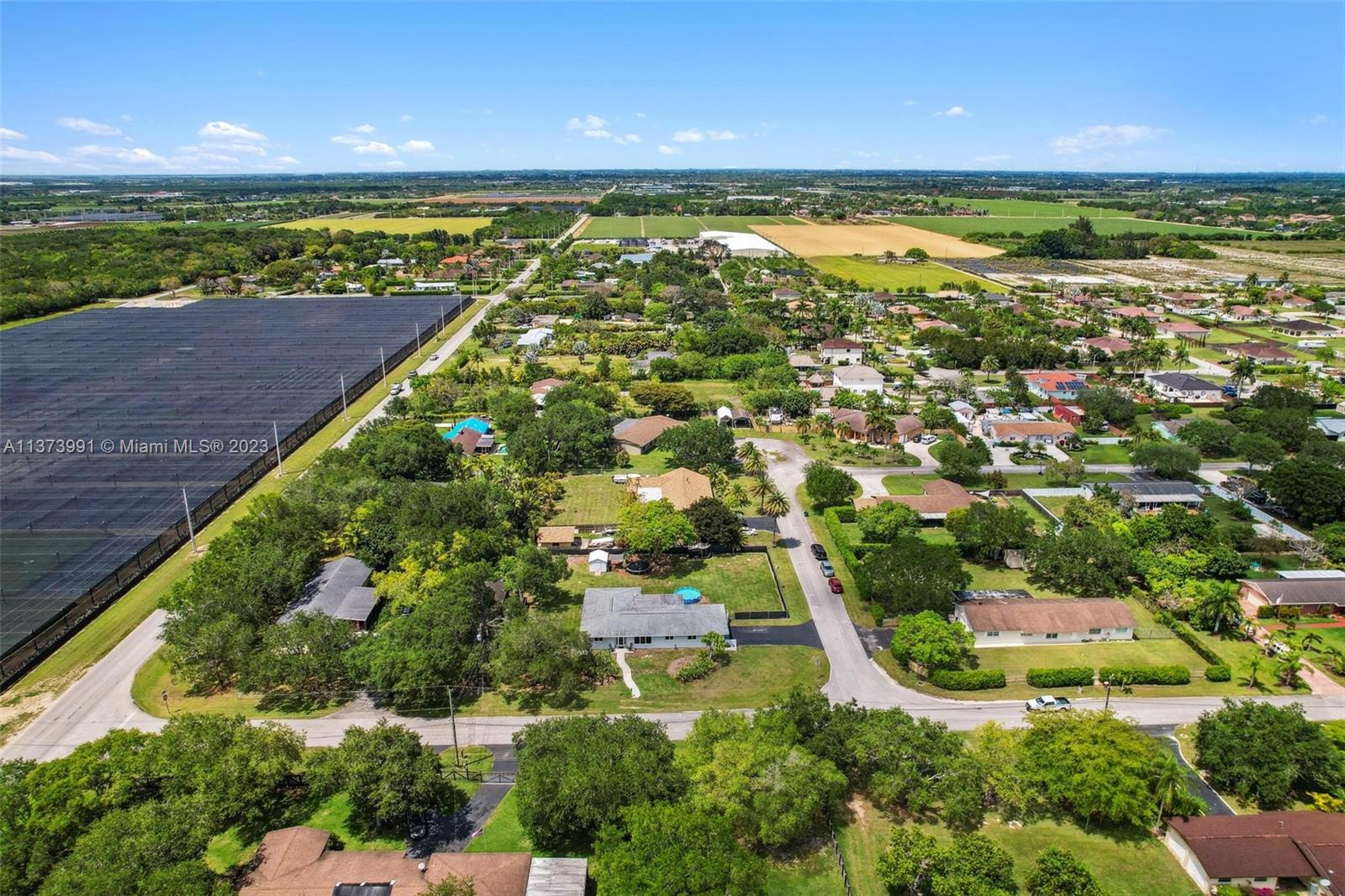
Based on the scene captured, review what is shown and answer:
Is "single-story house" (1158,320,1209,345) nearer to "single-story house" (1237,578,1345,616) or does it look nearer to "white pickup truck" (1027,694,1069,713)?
"single-story house" (1237,578,1345,616)

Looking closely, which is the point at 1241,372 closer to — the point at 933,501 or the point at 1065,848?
the point at 933,501

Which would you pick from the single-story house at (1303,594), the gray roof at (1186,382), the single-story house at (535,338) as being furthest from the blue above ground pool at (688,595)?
the gray roof at (1186,382)

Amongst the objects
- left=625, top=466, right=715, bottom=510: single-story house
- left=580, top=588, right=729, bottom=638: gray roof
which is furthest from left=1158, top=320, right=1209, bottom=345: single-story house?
left=580, top=588, right=729, bottom=638: gray roof

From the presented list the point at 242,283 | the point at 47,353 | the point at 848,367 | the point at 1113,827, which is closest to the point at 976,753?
the point at 1113,827

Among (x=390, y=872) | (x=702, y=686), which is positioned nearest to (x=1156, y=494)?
(x=702, y=686)

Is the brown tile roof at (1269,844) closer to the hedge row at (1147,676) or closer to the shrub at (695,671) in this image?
the hedge row at (1147,676)

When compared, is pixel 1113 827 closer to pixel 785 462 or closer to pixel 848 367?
A: pixel 785 462

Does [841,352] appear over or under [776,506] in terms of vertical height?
over
